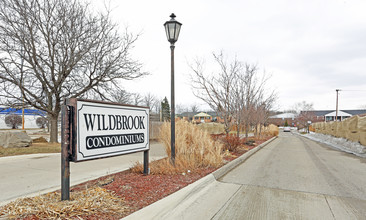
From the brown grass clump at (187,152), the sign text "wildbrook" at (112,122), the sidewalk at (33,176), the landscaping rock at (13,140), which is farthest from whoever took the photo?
the landscaping rock at (13,140)

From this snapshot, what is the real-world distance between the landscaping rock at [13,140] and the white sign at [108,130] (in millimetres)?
9058

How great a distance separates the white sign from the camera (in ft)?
11.5

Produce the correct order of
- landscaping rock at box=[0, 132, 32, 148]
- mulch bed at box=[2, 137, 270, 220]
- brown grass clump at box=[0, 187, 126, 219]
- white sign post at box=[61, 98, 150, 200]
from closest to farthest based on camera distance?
brown grass clump at box=[0, 187, 126, 219] < white sign post at box=[61, 98, 150, 200] < mulch bed at box=[2, 137, 270, 220] < landscaping rock at box=[0, 132, 32, 148]

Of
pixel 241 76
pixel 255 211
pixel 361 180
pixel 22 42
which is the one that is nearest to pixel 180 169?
pixel 255 211

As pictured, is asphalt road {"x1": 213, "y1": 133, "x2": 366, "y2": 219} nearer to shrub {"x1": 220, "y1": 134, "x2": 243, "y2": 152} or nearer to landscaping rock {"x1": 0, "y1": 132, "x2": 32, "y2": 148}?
shrub {"x1": 220, "y1": 134, "x2": 243, "y2": 152}

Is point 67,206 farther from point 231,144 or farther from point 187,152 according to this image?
point 231,144

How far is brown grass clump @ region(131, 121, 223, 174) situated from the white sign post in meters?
0.96

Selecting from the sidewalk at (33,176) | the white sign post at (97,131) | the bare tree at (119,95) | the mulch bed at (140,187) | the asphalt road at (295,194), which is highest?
the bare tree at (119,95)

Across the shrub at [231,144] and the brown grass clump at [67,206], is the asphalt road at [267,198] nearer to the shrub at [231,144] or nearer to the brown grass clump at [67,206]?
the brown grass clump at [67,206]

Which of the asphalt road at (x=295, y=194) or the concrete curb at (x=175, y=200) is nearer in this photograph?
the concrete curb at (x=175, y=200)

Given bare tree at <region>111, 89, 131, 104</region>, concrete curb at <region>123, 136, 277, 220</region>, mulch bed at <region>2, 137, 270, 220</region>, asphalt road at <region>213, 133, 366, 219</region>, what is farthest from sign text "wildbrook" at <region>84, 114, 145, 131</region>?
bare tree at <region>111, 89, 131, 104</region>

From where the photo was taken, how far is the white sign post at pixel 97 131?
130 inches

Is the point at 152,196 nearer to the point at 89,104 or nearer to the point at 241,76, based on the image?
the point at 89,104

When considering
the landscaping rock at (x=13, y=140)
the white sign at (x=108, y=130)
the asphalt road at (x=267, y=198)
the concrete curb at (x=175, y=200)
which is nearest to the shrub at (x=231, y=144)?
the asphalt road at (x=267, y=198)
